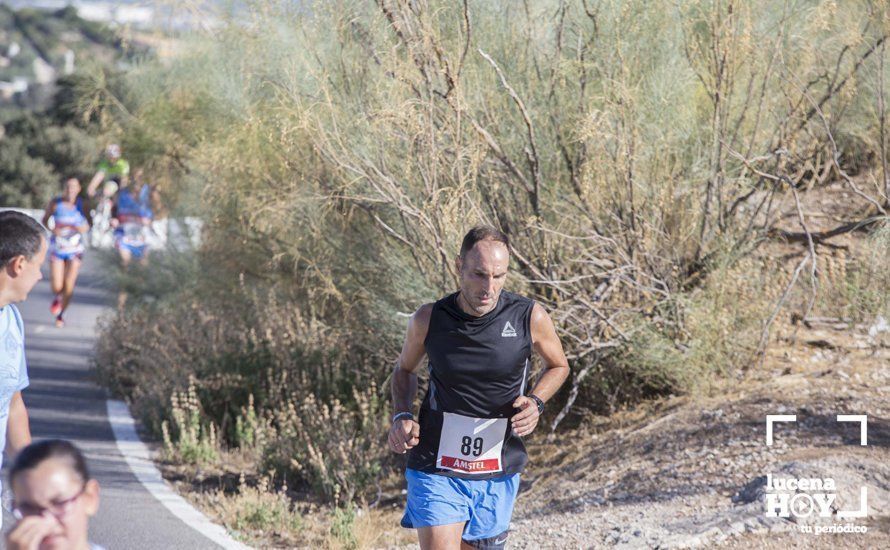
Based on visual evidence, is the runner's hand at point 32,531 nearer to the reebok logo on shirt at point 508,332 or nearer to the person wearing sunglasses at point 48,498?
the person wearing sunglasses at point 48,498

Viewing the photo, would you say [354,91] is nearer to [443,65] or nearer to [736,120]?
[443,65]

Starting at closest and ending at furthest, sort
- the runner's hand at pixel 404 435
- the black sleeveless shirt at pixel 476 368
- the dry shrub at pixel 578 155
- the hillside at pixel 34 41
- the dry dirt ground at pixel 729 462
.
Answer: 1. the runner's hand at pixel 404 435
2. the black sleeveless shirt at pixel 476 368
3. the dry dirt ground at pixel 729 462
4. the dry shrub at pixel 578 155
5. the hillside at pixel 34 41

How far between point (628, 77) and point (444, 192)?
5.14 feet

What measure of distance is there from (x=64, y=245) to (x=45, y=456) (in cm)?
1303

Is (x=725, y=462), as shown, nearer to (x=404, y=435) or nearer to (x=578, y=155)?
(x=578, y=155)

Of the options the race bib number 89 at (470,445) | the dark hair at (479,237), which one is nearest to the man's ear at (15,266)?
the dark hair at (479,237)

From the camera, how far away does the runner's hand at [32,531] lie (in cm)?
298

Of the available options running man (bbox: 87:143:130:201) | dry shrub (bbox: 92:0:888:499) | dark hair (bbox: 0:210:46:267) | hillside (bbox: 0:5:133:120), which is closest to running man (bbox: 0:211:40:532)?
dark hair (bbox: 0:210:46:267)

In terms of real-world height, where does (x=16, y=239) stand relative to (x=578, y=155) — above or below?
below

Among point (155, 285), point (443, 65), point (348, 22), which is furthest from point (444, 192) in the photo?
point (155, 285)

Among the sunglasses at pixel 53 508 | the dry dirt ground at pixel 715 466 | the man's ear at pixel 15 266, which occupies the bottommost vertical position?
the dry dirt ground at pixel 715 466

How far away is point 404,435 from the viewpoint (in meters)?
4.75

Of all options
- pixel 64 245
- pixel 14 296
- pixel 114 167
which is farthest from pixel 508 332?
pixel 114 167

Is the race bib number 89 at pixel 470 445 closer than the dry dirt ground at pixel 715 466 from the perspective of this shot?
Yes
